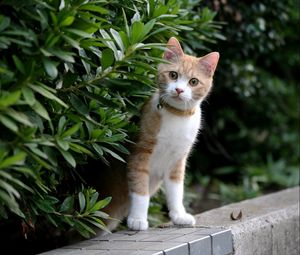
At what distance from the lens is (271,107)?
7707 millimetres

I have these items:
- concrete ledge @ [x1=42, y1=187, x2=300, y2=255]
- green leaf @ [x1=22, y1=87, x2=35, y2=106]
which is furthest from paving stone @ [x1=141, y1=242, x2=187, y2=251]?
green leaf @ [x1=22, y1=87, x2=35, y2=106]

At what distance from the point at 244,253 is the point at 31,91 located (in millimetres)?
1734

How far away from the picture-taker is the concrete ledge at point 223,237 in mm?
3039

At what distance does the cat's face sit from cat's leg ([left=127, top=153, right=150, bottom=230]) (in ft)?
1.19

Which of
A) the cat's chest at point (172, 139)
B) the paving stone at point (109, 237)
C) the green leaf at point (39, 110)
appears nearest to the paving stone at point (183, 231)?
the paving stone at point (109, 237)

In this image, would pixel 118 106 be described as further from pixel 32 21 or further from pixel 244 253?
pixel 244 253

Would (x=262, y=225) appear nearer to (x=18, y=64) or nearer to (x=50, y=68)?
(x=50, y=68)

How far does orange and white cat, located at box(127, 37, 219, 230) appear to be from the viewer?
3643 mm

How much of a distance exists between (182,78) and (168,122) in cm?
26

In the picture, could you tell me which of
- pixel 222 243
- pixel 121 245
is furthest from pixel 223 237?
pixel 121 245

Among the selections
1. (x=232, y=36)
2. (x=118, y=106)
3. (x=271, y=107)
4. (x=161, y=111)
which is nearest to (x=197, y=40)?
(x=161, y=111)

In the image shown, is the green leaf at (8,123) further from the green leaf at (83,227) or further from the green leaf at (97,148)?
the green leaf at (83,227)

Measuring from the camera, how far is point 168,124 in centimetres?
369

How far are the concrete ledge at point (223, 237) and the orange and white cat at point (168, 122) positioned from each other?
8.1 inches
